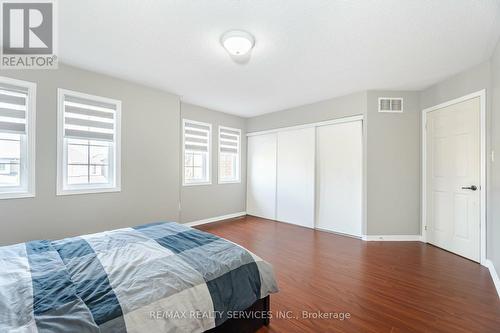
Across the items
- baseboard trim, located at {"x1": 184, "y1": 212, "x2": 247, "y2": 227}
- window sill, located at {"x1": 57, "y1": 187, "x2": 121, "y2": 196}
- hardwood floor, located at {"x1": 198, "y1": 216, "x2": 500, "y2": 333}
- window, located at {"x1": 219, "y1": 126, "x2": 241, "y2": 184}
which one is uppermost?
window, located at {"x1": 219, "y1": 126, "x2": 241, "y2": 184}

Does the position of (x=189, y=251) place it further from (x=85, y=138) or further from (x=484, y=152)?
(x=484, y=152)

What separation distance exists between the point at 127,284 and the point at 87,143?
264 centimetres

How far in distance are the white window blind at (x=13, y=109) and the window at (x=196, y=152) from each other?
2.24m

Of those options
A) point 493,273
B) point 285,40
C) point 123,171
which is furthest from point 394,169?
point 123,171

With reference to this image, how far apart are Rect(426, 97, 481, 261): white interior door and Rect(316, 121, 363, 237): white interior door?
3.23 feet

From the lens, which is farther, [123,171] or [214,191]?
[214,191]

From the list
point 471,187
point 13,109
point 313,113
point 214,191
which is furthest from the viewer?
point 214,191

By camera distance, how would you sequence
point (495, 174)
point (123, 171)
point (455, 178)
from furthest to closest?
1. point (123, 171)
2. point (455, 178)
3. point (495, 174)

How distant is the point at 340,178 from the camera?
405 cm

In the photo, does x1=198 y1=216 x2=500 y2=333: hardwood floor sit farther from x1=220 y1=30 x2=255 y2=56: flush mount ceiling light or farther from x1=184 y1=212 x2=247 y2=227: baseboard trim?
x1=220 y1=30 x2=255 y2=56: flush mount ceiling light

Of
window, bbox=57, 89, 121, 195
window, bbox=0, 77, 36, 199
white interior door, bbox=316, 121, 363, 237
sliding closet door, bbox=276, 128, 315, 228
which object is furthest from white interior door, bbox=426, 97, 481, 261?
window, bbox=0, 77, 36, 199

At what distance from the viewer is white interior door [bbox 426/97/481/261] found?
2.84 m

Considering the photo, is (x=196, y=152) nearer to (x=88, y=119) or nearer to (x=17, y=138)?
(x=88, y=119)

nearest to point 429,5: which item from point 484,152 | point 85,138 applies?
point 484,152
